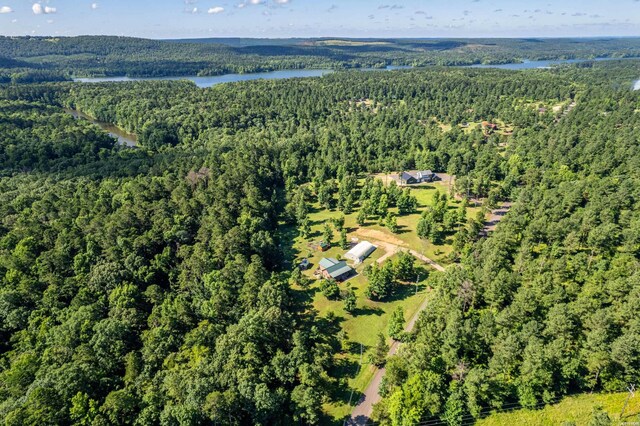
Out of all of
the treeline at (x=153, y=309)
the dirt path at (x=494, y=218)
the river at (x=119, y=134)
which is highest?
the river at (x=119, y=134)

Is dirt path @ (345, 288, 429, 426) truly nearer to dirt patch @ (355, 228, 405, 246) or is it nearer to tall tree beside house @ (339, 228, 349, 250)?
tall tree beside house @ (339, 228, 349, 250)

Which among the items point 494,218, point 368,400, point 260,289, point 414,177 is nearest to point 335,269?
point 260,289

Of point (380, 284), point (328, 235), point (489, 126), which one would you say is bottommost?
point (328, 235)

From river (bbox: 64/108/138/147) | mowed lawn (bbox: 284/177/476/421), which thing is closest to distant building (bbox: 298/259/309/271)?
mowed lawn (bbox: 284/177/476/421)

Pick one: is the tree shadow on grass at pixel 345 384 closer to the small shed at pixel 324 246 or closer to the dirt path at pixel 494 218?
the small shed at pixel 324 246

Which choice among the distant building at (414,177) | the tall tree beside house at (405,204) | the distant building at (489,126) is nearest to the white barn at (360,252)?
the tall tree beside house at (405,204)

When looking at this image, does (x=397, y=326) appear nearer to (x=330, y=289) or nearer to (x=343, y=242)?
(x=330, y=289)
